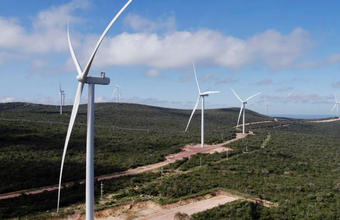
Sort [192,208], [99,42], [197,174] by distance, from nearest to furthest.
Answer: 1. [99,42]
2. [192,208]
3. [197,174]

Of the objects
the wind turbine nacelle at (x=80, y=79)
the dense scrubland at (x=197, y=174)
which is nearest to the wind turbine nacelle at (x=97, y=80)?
the wind turbine nacelle at (x=80, y=79)

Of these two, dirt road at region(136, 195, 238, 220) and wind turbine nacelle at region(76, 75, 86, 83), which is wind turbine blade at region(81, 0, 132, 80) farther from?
dirt road at region(136, 195, 238, 220)

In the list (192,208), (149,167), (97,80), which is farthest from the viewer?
(149,167)

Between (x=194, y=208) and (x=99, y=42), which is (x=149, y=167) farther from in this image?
(x=99, y=42)

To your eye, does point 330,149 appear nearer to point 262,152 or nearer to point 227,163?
point 262,152

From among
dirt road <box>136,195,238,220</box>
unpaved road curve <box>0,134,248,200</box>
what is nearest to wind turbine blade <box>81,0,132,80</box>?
dirt road <box>136,195,238,220</box>

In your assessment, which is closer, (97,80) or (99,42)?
(99,42)

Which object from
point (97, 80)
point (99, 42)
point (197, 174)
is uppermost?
point (99, 42)

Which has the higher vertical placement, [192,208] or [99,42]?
[99,42]

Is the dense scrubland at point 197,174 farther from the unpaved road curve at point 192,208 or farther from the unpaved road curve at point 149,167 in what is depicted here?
the unpaved road curve at point 149,167

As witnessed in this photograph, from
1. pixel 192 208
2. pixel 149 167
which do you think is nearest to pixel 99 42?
pixel 192 208

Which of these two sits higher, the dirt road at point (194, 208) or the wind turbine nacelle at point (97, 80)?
the wind turbine nacelle at point (97, 80)
